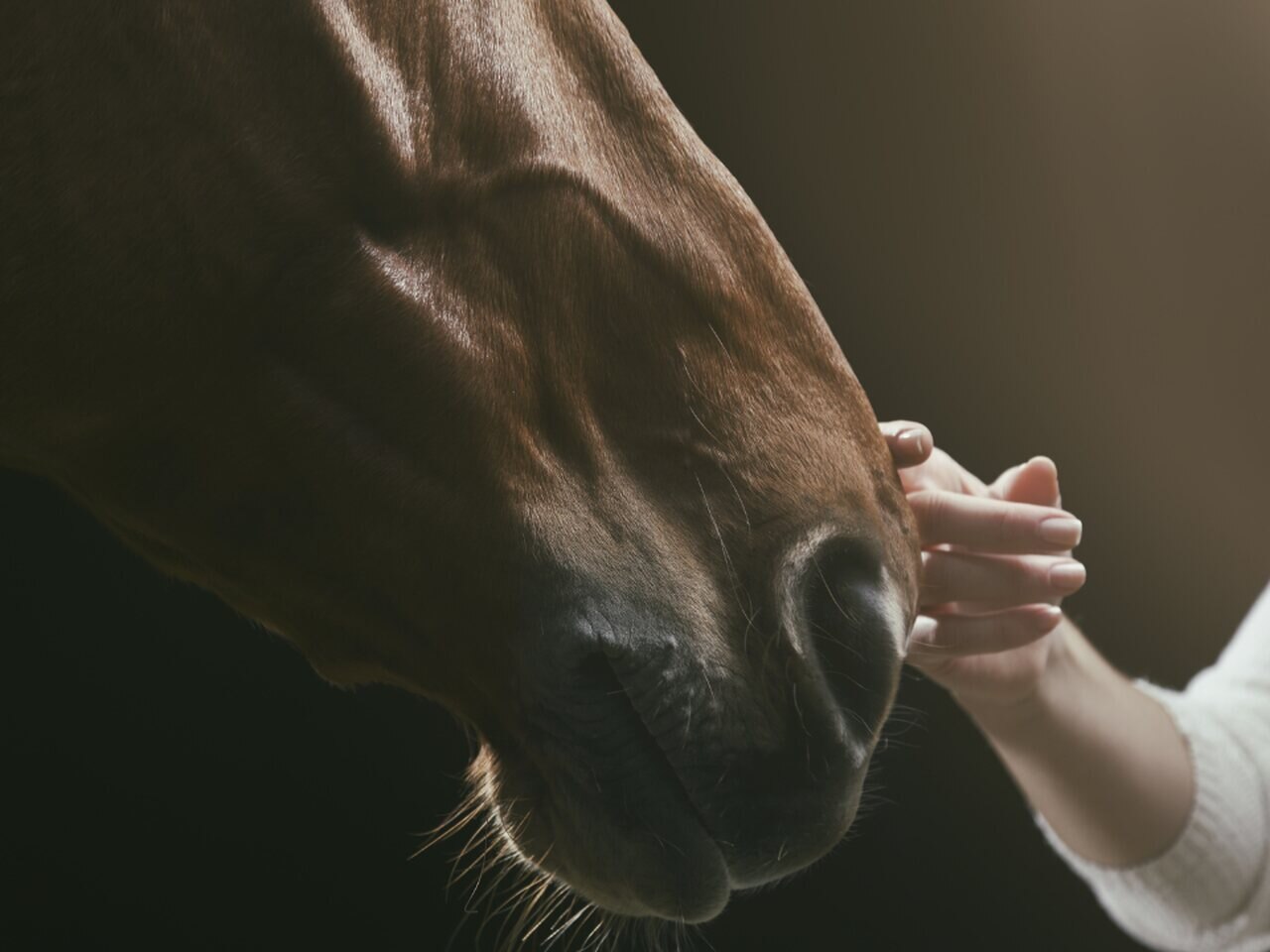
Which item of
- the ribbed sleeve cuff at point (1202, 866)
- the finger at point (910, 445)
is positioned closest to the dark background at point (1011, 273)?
the ribbed sleeve cuff at point (1202, 866)

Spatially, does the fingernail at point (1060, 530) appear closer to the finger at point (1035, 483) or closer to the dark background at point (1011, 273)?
the finger at point (1035, 483)

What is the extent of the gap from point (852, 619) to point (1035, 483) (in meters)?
0.29

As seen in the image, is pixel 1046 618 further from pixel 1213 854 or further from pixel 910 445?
pixel 1213 854

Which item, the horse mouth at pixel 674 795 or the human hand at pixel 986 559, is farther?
the human hand at pixel 986 559

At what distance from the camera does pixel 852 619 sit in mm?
453

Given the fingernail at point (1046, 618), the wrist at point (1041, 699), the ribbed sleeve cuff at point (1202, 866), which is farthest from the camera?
the ribbed sleeve cuff at point (1202, 866)

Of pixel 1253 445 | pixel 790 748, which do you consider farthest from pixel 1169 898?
pixel 790 748

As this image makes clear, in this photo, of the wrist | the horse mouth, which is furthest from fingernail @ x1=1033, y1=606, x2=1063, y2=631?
the horse mouth

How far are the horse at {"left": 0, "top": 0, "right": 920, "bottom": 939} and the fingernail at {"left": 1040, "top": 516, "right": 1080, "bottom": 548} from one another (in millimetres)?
183

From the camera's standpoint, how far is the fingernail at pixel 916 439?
0.55 metres

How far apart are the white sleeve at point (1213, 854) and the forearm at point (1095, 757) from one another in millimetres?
14

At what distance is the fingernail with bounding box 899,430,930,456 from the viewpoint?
0.55 metres

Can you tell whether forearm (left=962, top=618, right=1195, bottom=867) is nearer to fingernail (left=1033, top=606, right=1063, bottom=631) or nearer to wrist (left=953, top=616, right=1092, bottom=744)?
wrist (left=953, top=616, right=1092, bottom=744)

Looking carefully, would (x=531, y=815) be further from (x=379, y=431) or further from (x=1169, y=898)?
(x=1169, y=898)
